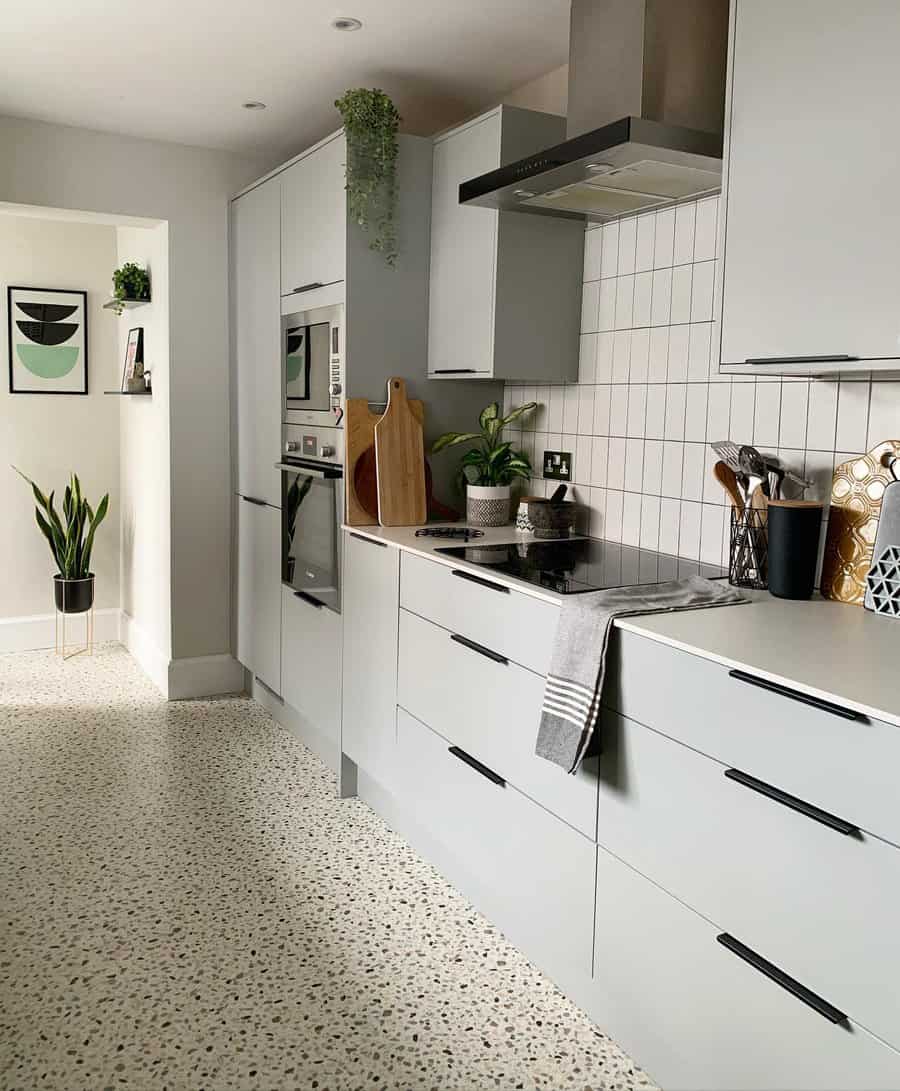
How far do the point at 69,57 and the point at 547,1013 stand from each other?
10.4 ft

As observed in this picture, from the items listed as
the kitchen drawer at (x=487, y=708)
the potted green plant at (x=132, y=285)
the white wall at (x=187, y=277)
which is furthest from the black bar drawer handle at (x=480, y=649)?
the potted green plant at (x=132, y=285)

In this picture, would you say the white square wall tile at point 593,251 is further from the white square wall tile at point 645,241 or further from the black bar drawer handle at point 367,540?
the black bar drawer handle at point 367,540

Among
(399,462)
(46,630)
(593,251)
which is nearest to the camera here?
(593,251)

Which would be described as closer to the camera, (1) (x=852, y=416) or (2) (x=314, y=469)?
(1) (x=852, y=416)

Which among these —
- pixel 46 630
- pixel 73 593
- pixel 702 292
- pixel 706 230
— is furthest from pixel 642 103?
pixel 46 630

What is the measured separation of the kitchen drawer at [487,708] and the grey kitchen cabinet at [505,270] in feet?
2.89

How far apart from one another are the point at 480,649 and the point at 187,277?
2.52m

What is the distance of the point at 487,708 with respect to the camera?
2383mm

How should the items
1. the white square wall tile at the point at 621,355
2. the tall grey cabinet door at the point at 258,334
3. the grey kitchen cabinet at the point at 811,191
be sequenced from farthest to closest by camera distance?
the tall grey cabinet door at the point at 258,334 → the white square wall tile at the point at 621,355 → the grey kitchen cabinet at the point at 811,191

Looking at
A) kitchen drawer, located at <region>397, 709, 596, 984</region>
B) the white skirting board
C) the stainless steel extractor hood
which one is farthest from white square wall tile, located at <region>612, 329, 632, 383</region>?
the white skirting board

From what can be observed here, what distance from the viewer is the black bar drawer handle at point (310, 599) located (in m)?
3.39

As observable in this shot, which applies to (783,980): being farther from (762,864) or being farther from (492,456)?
(492,456)

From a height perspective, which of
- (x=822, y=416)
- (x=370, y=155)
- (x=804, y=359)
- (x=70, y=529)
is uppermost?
(x=370, y=155)

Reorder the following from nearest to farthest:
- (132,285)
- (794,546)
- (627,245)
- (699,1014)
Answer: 1. (699,1014)
2. (794,546)
3. (627,245)
4. (132,285)
